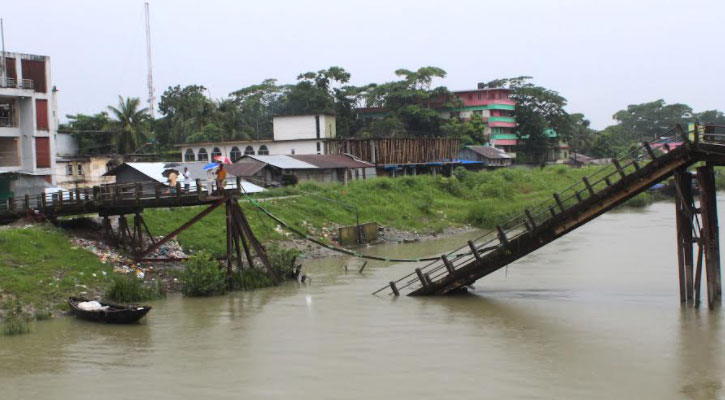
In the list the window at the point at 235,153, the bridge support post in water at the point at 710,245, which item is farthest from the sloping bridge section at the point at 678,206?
the window at the point at 235,153

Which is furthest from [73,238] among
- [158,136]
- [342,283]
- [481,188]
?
[158,136]

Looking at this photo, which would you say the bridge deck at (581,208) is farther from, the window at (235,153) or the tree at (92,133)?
the tree at (92,133)

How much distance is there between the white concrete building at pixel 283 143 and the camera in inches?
2628

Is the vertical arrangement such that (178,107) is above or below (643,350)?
above

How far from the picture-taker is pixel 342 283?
98.6 ft

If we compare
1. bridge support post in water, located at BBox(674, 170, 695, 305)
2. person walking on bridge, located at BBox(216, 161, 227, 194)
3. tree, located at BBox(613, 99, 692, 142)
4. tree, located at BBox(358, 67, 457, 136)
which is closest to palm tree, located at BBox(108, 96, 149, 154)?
tree, located at BBox(358, 67, 457, 136)

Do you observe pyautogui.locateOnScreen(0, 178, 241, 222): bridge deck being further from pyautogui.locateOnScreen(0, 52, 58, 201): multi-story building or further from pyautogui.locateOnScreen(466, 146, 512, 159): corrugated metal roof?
pyautogui.locateOnScreen(466, 146, 512, 159): corrugated metal roof

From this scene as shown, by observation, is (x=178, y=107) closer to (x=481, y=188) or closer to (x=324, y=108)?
(x=324, y=108)

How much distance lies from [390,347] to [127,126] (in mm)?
51492

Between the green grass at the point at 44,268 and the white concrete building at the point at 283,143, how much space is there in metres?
37.3

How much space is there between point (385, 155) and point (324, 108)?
19817 mm

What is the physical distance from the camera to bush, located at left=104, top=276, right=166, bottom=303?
25.5 meters

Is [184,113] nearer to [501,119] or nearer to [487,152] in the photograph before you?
[487,152]

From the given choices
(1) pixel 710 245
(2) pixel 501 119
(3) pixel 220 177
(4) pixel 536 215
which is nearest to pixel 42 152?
(3) pixel 220 177
